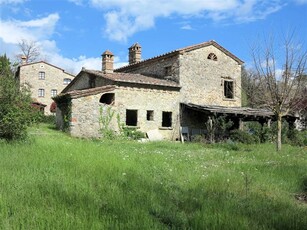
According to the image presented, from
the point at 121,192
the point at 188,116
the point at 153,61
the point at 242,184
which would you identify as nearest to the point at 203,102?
the point at 188,116

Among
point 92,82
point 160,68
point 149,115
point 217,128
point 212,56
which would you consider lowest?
point 217,128

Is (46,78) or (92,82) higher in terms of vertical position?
(46,78)

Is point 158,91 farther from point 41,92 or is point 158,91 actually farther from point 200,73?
point 41,92

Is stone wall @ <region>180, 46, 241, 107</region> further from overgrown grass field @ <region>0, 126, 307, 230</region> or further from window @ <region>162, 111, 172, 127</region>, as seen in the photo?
overgrown grass field @ <region>0, 126, 307, 230</region>

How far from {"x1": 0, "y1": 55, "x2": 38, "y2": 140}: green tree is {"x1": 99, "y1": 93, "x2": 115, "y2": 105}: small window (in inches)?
403

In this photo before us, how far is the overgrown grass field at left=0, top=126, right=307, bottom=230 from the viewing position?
4922 mm

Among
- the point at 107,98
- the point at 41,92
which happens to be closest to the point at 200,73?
the point at 107,98

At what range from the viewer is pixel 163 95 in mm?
24922

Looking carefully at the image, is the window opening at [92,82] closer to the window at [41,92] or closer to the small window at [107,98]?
the small window at [107,98]

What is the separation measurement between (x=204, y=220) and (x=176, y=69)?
21119 millimetres

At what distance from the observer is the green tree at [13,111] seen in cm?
1228

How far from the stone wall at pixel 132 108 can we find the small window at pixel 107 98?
0.28 m

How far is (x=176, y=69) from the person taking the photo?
2564 cm

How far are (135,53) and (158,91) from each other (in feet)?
25.5
